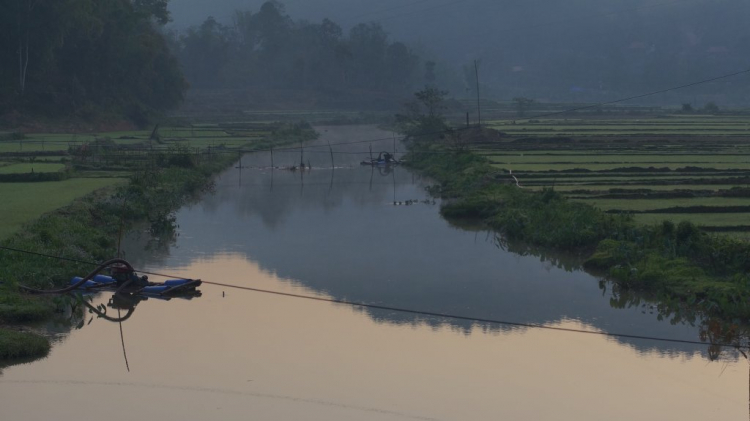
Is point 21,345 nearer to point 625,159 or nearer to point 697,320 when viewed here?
point 697,320

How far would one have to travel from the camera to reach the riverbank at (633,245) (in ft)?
50.6

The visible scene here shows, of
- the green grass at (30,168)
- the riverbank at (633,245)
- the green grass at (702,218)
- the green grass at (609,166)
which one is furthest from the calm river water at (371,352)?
the green grass at (609,166)

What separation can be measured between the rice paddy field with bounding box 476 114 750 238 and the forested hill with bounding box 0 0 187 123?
71.4 ft

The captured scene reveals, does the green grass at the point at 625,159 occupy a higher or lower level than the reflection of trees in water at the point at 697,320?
higher

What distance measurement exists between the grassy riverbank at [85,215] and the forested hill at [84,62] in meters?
13.8

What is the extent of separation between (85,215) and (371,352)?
10417 millimetres

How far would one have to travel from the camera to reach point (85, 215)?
2183cm

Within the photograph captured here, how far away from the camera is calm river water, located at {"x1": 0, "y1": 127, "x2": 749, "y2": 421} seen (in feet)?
37.7

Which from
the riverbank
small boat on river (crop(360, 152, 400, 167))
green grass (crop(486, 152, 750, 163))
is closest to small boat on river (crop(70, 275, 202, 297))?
the riverbank

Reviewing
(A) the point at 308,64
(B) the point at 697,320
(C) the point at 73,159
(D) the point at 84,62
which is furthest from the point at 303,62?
(B) the point at 697,320

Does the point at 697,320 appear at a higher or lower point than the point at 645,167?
lower

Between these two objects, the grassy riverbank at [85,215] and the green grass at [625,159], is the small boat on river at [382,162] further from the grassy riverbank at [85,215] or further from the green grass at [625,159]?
the grassy riverbank at [85,215]

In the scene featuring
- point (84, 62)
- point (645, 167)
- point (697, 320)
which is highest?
point (84, 62)

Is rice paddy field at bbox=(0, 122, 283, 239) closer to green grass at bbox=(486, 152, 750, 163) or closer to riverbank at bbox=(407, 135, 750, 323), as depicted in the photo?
riverbank at bbox=(407, 135, 750, 323)
